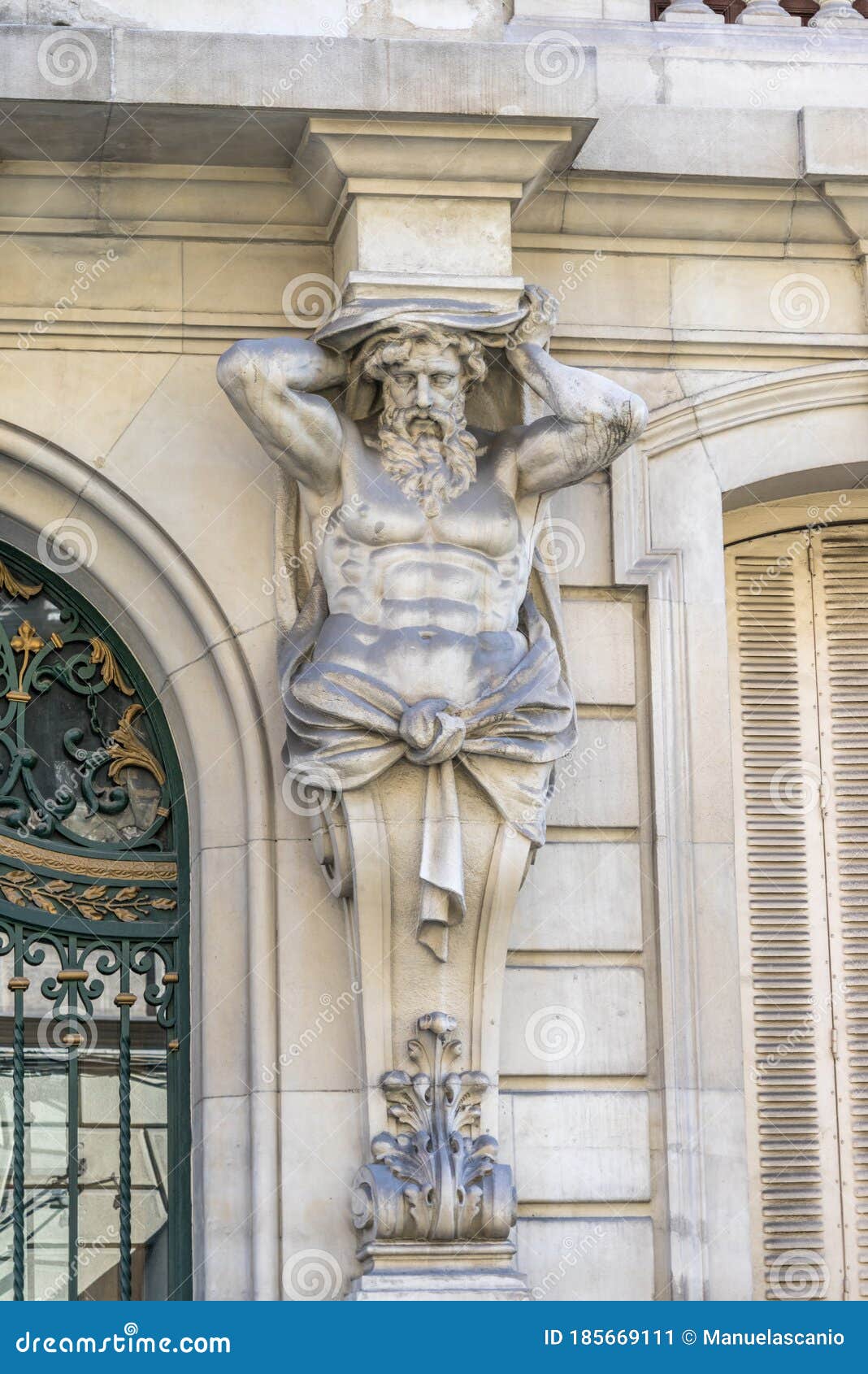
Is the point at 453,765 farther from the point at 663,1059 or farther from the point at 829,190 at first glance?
the point at 829,190

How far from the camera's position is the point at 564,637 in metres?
9.08

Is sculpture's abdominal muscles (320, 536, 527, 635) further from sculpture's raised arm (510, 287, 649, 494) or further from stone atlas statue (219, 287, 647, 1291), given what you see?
sculpture's raised arm (510, 287, 649, 494)

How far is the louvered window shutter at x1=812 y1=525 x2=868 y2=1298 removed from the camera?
30.7ft

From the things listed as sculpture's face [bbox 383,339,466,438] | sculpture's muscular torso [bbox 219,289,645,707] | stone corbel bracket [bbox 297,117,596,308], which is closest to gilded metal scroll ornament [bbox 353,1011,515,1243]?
sculpture's muscular torso [bbox 219,289,645,707]

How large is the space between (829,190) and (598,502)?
4.65 feet

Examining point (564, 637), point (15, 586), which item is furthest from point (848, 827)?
point (15, 586)

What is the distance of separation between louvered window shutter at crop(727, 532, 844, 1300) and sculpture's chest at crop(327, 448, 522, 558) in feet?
4.60

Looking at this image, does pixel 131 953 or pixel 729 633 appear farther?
pixel 729 633

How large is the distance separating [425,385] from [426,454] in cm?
24

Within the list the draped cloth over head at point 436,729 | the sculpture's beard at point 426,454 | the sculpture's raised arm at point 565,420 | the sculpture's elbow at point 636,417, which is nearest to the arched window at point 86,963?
the draped cloth over head at point 436,729

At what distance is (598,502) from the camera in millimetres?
9414

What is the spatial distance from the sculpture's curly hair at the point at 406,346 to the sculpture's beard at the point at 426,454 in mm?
138
